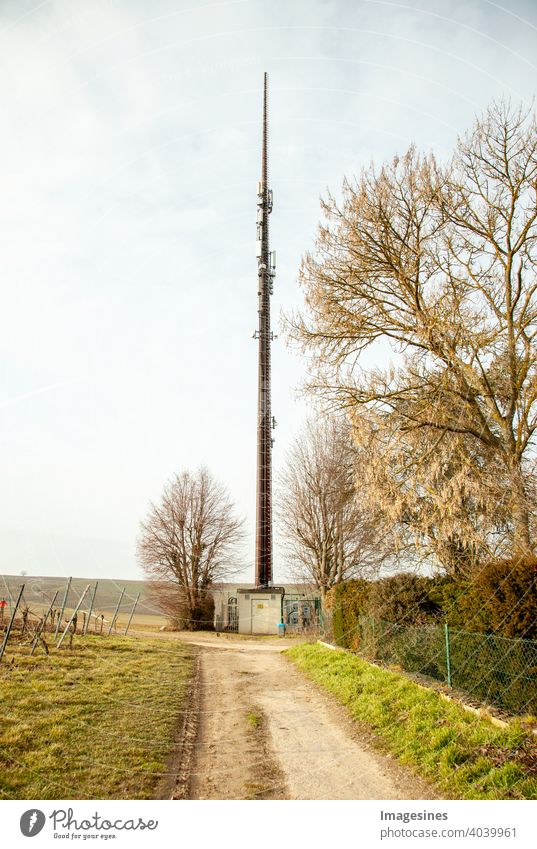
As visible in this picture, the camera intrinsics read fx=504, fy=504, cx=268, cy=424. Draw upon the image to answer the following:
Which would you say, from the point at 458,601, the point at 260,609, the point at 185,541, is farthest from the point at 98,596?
the point at 260,609

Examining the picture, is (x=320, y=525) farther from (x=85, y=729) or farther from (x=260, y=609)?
(x=85, y=729)

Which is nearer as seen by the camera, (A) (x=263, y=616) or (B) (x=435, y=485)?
(B) (x=435, y=485)

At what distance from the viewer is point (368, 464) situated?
784cm

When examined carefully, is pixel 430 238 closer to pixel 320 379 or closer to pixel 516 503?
pixel 320 379

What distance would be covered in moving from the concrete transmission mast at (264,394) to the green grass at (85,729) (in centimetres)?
1736

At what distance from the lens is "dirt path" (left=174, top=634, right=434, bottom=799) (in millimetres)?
3777

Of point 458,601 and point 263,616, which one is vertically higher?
point 458,601

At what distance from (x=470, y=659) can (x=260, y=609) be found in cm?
1911

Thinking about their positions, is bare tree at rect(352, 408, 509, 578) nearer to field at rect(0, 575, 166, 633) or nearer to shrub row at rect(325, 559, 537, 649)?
shrub row at rect(325, 559, 537, 649)

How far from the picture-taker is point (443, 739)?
5102 mm
